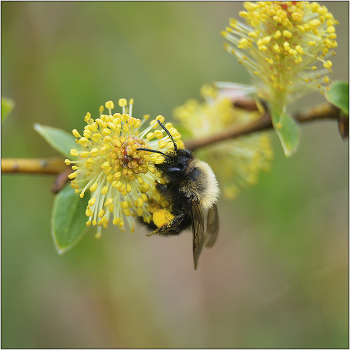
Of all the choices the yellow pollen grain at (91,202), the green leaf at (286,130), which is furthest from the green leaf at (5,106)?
the green leaf at (286,130)

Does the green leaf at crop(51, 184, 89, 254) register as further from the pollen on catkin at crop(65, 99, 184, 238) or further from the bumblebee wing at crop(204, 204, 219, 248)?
the bumblebee wing at crop(204, 204, 219, 248)

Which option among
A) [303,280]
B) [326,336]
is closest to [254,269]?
[303,280]

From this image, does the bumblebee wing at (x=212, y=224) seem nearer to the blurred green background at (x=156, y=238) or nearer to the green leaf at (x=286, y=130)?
the green leaf at (x=286, y=130)

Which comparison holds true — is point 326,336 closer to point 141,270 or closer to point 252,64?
point 141,270

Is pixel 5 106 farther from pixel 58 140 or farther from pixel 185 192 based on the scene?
pixel 185 192

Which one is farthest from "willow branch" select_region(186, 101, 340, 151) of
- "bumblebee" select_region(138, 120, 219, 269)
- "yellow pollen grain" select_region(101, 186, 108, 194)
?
"yellow pollen grain" select_region(101, 186, 108, 194)
